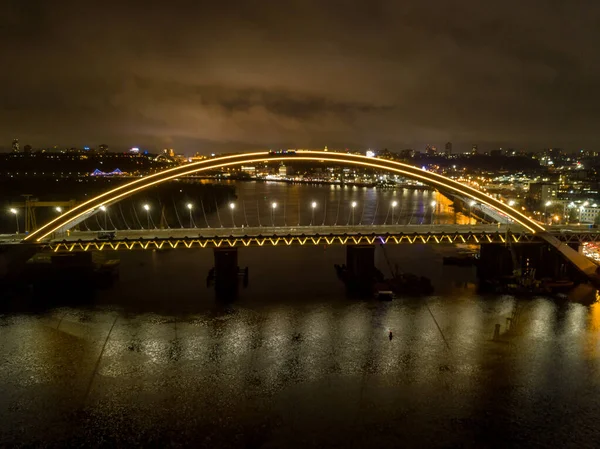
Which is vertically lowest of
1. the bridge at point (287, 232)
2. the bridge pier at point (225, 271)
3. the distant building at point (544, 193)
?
the bridge pier at point (225, 271)

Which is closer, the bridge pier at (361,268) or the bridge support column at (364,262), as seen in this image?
the bridge pier at (361,268)

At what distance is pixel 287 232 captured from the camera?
83.5 feet

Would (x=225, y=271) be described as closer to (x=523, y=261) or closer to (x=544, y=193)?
(x=523, y=261)

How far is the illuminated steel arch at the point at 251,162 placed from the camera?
24.1m

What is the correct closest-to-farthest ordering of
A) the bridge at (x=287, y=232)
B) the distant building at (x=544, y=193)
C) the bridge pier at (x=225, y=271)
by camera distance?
the bridge at (x=287, y=232) < the bridge pier at (x=225, y=271) < the distant building at (x=544, y=193)

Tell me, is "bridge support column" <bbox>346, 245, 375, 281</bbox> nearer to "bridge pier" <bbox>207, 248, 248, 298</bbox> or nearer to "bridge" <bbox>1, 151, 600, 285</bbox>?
"bridge" <bbox>1, 151, 600, 285</bbox>

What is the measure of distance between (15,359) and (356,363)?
10.3m

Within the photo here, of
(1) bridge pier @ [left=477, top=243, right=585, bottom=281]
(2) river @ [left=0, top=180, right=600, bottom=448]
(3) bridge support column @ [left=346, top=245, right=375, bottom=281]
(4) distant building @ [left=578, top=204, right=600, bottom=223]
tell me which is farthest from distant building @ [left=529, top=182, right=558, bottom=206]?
(2) river @ [left=0, top=180, right=600, bottom=448]

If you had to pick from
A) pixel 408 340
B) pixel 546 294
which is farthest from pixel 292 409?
pixel 546 294

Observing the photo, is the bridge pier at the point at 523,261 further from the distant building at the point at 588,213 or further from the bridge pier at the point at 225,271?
the distant building at the point at 588,213

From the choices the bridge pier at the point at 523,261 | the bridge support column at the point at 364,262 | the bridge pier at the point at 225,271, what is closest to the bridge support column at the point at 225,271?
the bridge pier at the point at 225,271

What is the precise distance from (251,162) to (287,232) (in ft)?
13.0

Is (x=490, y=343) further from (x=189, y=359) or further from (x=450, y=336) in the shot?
(x=189, y=359)

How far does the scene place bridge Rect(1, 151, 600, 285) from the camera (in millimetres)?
23281
